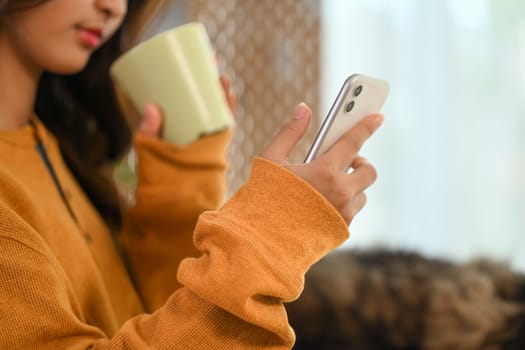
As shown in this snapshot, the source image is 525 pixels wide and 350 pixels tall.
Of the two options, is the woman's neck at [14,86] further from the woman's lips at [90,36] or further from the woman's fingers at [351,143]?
the woman's fingers at [351,143]

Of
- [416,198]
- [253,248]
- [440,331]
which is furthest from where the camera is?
[416,198]

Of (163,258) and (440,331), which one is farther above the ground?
(163,258)

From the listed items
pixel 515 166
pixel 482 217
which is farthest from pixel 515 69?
pixel 482 217

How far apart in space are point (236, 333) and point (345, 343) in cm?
83

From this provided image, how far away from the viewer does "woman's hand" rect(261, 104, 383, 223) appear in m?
0.51

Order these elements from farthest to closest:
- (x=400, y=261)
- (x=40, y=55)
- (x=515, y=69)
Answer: (x=515, y=69)
(x=400, y=261)
(x=40, y=55)

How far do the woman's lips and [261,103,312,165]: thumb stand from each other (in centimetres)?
26

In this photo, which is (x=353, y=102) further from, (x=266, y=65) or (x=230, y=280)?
(x=266, y=65)

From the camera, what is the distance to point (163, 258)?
0.85m

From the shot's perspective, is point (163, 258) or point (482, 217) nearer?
point (163, 258)

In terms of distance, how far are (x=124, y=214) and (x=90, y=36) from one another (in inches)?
11.2

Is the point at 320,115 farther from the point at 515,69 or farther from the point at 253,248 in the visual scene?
the point at 253,248

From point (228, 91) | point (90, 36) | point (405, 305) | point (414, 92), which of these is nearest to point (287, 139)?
point (90, 36)

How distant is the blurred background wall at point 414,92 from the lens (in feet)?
5.16
